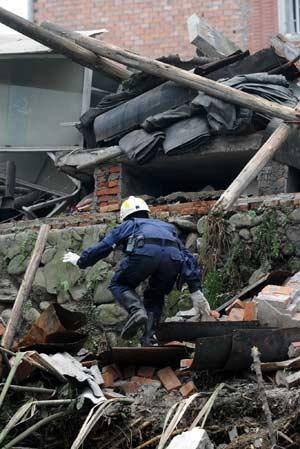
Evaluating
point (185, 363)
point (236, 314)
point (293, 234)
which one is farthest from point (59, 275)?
point (185, 363)

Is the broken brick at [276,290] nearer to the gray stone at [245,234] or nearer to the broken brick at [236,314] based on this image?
the broken brick at [236,314]

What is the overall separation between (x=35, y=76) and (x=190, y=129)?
3.41 meters

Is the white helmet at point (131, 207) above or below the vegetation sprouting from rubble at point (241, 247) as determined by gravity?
above

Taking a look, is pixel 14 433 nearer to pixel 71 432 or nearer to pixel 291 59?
pixel 71 432

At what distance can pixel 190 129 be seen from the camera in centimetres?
1298

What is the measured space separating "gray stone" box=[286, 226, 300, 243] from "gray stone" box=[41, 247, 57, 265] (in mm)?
2624

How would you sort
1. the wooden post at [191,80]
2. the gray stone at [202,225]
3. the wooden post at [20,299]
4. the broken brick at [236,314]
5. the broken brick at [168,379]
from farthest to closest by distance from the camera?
1. the wooden post at [191,80]
2. the gray stone at [202,225]
3. the broken brick at [236,314]
4. the wooden post at [20,299]
5. the broken brick at [168,379]

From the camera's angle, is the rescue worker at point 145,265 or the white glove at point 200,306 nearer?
the rescue worker at point 145,265

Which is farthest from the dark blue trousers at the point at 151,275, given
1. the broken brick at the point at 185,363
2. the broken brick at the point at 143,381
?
the broken brick at the point at 185,363

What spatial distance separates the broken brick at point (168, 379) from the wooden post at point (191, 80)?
13.7ft

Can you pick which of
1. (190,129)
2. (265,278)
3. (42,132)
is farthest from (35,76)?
(265,278)

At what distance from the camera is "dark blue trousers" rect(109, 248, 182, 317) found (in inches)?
377

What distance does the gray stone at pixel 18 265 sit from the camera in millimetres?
12461

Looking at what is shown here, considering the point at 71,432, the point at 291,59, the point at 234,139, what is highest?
the point at 291,59
